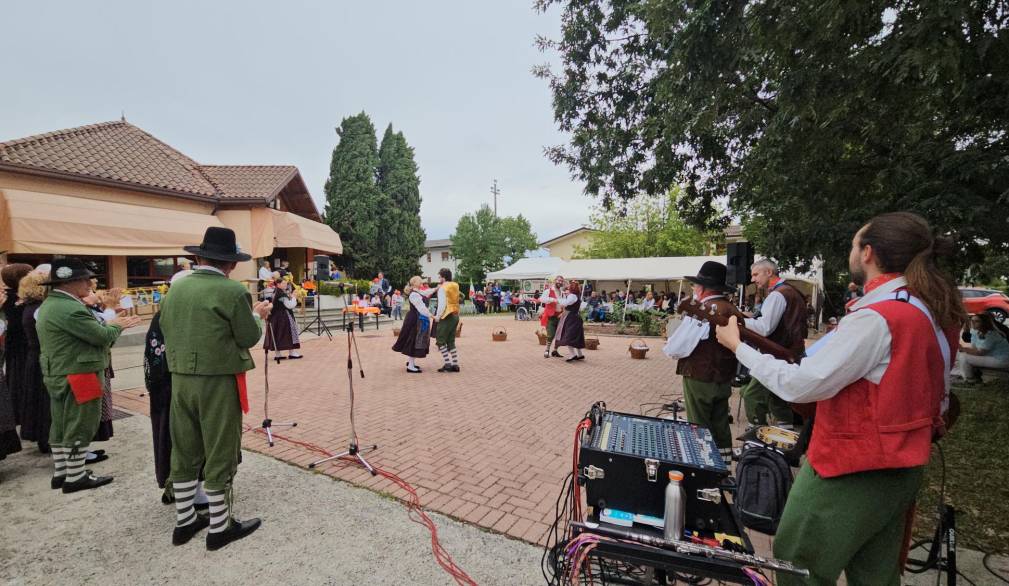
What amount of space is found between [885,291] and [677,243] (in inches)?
1292

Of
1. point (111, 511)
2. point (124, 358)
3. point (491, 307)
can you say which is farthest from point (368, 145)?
point (111, 511)

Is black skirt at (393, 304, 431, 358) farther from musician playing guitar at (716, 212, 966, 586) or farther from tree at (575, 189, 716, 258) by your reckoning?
tree at (575, 189, 716, 258)

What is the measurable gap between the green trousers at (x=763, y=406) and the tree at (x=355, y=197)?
1014 inches

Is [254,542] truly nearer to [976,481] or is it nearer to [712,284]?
[712,284]

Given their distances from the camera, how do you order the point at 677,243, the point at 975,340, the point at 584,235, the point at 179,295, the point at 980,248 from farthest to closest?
the point at 584,235
the point at 677,243
the point at 975,340
the point at 980,248
the point at 179,295

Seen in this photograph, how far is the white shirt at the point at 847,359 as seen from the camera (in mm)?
1544

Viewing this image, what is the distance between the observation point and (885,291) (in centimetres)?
167

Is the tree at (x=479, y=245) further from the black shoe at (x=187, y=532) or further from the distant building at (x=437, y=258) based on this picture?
the black shoe at (x=187, y=532)

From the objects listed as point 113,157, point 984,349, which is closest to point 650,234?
point 984,349

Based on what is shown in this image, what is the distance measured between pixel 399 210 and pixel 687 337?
27526mm

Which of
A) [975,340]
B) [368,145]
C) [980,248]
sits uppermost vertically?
[368,145]

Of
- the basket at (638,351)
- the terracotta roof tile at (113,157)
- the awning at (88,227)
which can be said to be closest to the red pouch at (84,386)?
the awning at (88,227)

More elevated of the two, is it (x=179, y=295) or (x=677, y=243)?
(x=677, y=243)

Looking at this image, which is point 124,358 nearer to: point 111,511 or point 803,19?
point 111,511
